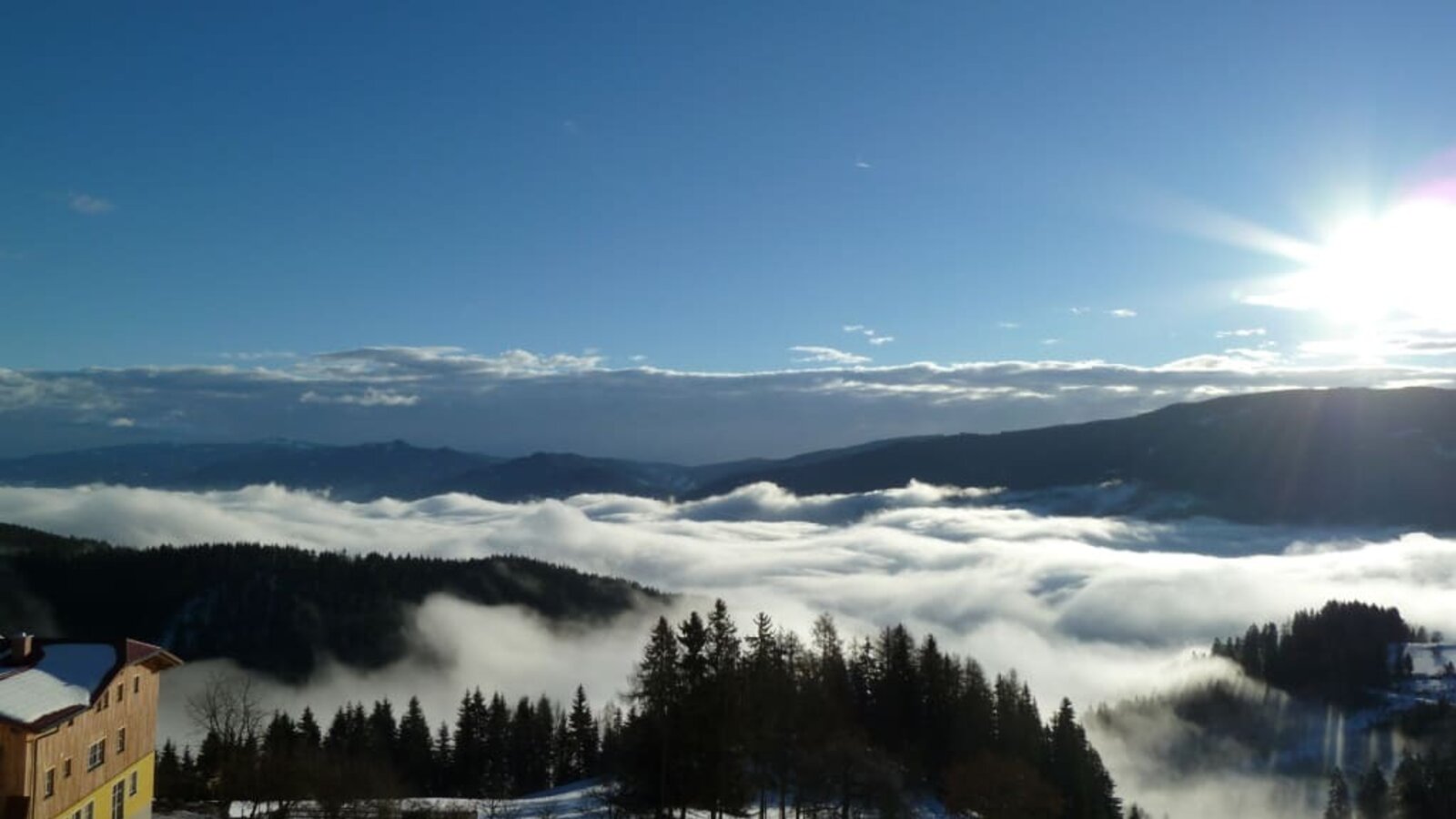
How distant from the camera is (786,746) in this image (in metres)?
56.6

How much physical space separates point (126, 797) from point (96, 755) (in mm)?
4201

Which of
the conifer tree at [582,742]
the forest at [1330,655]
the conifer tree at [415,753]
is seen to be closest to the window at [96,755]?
the conifer tree at [415,753]

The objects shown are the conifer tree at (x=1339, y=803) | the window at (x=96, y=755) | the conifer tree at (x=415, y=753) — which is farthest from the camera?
the conifer tree at (x=1339, y=803)

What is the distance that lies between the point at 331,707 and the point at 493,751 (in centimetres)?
9849

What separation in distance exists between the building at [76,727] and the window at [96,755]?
0.04 meters

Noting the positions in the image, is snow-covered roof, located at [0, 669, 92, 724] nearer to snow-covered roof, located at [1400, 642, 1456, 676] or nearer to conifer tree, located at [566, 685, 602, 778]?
conifer tree, located at [566, 685, 602, 778]

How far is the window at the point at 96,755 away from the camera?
124ft

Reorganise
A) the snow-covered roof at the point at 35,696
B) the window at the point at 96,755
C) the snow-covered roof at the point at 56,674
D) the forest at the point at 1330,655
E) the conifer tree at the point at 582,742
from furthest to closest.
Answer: the forest at the point at 1330,655
the conifer tree at the point at 582,742
the window at the point at 96,755
the snow-covered roof at the point at 56,674
the snow-covered roof at the point at 35,696

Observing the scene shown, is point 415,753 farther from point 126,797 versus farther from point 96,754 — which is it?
point 96,754

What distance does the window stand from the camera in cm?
3791

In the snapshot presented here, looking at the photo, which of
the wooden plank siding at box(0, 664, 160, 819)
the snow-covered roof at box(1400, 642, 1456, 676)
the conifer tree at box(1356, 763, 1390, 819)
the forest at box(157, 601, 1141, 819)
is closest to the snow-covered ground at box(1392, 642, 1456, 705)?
the snow-covered roof at box(1400, 642, 1456, 676)

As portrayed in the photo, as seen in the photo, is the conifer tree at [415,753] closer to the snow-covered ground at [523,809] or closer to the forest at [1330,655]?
the snow-covered ground at [523,809]

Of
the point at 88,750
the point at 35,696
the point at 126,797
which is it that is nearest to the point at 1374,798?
the point at 126,797

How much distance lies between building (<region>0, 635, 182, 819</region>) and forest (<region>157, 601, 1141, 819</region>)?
13.8m
